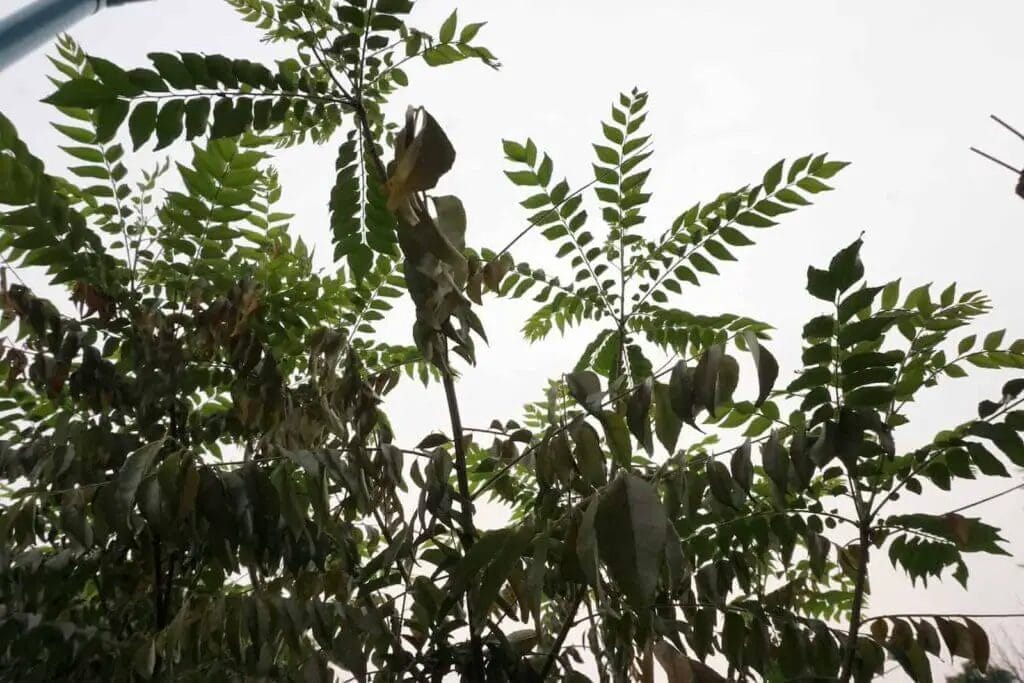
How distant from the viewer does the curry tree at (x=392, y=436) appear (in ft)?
2.30

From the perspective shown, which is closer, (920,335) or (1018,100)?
(920,335)

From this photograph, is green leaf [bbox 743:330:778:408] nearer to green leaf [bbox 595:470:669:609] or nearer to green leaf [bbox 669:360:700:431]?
green leaf [bbox 669:360:700:431]

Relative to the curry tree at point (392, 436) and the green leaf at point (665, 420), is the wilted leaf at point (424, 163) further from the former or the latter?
the green leaf at point (665, 420)

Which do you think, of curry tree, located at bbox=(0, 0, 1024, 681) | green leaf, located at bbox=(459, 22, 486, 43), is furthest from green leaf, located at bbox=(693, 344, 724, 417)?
green leaf, located at bbox=(459, 22, 486, 43)

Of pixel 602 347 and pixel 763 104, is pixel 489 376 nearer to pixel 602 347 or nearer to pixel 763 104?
pixel 602 347

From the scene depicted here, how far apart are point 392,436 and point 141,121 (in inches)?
24.8

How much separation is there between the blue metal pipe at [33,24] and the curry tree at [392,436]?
19 centimetres

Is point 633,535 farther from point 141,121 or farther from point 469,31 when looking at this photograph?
point 469,31

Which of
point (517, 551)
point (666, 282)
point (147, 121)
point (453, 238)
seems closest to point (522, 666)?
point (517, 551)

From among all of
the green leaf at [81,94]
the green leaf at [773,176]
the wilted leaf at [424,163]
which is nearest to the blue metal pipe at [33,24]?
the green leaf at [81,94]

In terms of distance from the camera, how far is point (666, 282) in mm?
1499

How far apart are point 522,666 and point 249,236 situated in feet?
4.09

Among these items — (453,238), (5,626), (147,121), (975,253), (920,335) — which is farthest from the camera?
(975,253)

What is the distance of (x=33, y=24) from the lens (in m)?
0.94
